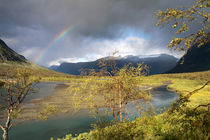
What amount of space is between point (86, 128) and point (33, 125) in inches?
551

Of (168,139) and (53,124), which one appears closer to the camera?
(168,139)

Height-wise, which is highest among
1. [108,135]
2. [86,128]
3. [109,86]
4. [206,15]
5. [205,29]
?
[206,15]

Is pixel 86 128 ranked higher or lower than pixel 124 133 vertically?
lower

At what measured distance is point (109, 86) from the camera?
13.9 metres

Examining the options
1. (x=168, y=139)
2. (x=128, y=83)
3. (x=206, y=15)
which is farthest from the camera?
(x=128, y=83)

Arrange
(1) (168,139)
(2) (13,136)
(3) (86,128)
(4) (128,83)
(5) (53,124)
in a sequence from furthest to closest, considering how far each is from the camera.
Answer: (5) (53,124) < (3) (86,128) < (2) (13,136) < (4) (128,83) < (1) (168,139)

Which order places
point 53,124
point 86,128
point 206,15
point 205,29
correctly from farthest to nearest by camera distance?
1. point 53,124
2. point 86,128
3. point 205,29
4. point 206,15

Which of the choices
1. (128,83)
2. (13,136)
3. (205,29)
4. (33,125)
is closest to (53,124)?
(33,125)

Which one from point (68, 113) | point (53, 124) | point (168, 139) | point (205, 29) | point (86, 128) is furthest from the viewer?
point (68, 113)

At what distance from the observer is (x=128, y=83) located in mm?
13195

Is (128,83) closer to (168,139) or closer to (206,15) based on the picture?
(168,139)

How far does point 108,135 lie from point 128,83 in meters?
6.01

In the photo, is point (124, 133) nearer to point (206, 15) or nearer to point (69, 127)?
point (206, 15)

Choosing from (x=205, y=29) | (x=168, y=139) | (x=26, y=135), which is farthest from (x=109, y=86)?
(x=26, y=135)
